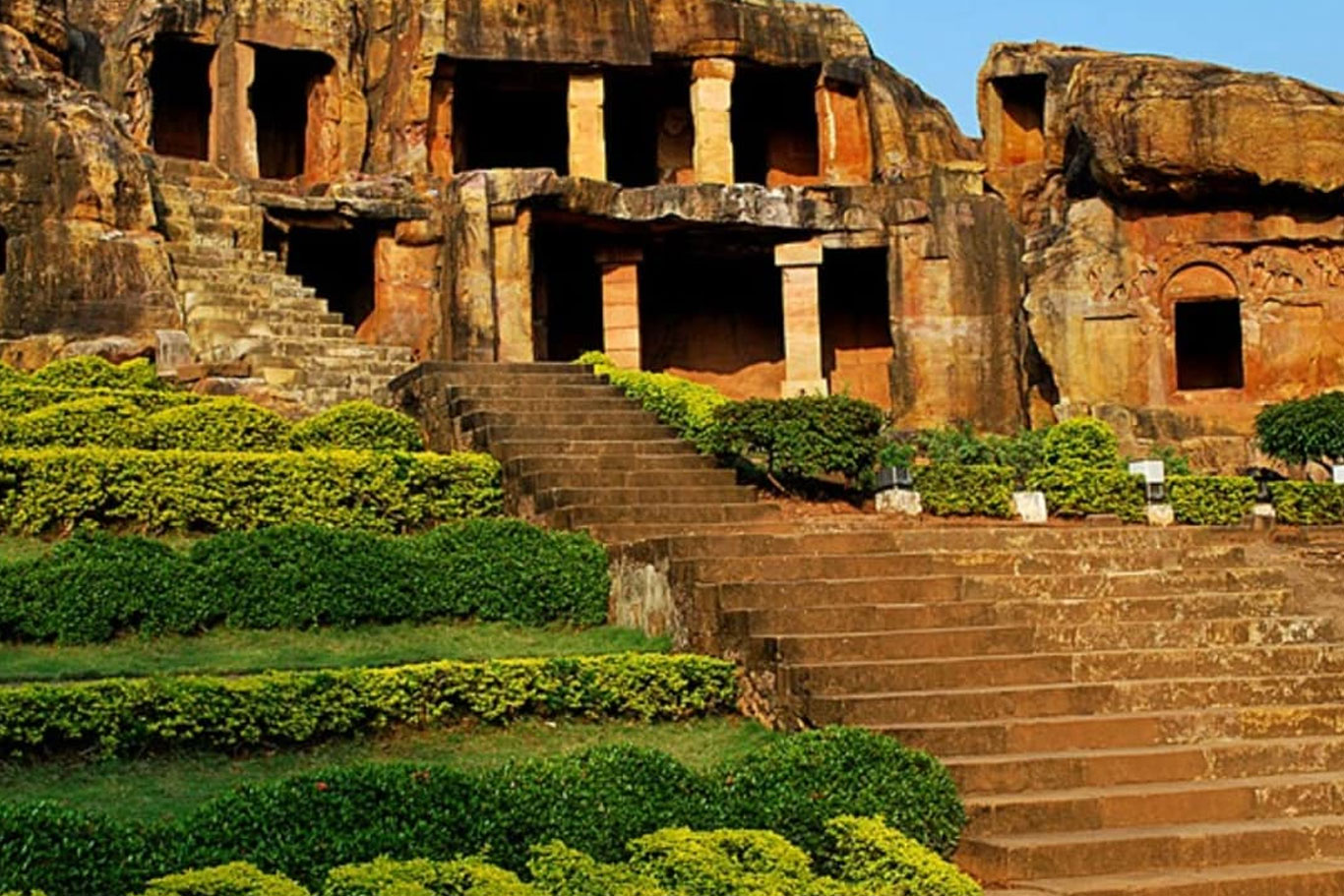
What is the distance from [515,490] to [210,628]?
13.6ft

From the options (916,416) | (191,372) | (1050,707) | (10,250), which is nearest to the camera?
(1050,707)

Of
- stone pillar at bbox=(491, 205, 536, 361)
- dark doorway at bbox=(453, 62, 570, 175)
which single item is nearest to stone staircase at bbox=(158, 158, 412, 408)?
stone pillar at bbox=(491, 205, 536, 361)

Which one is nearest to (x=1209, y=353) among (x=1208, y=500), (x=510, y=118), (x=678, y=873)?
(x=1208, y=500)

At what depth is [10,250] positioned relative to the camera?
20547 millimetres

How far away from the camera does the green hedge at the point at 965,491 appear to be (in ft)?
57.2

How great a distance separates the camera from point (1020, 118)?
3039cm

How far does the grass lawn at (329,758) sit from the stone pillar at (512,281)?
14174mm

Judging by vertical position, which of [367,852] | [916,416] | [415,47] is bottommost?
[367,852]

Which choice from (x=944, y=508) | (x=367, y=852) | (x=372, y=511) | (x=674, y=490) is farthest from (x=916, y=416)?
(x=367, y=852)

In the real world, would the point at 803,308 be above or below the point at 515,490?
above

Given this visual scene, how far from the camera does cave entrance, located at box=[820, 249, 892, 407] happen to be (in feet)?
A: 101

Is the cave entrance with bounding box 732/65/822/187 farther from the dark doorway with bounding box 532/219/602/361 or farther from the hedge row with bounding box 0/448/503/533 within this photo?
the hedge row with bounding box 0/448/503/533

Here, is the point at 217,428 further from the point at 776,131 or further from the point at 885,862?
the point at 776,131

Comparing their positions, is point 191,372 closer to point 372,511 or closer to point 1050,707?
point 372,511
